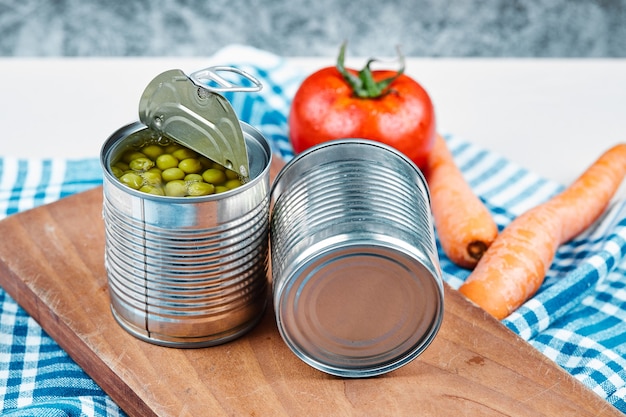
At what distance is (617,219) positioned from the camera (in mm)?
1461

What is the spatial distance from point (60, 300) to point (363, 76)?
2.19 feet

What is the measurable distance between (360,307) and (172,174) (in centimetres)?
28

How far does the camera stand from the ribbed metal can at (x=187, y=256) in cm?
99

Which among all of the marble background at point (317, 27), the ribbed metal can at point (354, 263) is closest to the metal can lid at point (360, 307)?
the ribbed metal can at point (354, 263)

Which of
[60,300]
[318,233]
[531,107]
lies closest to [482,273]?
[318,233]

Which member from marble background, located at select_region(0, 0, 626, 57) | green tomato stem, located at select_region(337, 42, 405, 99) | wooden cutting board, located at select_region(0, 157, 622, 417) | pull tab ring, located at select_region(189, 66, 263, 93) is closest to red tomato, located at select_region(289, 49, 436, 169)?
green tomato stem, located at select_region(337, 42, 405, 99)

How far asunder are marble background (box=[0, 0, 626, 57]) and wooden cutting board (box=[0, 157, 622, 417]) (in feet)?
6.81

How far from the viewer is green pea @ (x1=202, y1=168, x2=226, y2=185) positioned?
3.36 feet

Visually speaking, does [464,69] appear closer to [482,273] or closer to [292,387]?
[482,273]

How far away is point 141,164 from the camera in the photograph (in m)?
1.04

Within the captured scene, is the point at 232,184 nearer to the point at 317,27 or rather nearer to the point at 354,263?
the point at 354,263

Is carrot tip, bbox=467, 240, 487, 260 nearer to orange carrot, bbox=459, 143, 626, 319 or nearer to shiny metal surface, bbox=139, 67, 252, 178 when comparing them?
orange carrot, bbox=459, 143, 626, 319

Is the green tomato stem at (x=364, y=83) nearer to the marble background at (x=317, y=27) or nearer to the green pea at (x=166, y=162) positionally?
the green pea at (x=166, y=162)

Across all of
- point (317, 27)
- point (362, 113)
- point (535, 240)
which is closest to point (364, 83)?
point (362, 113)
